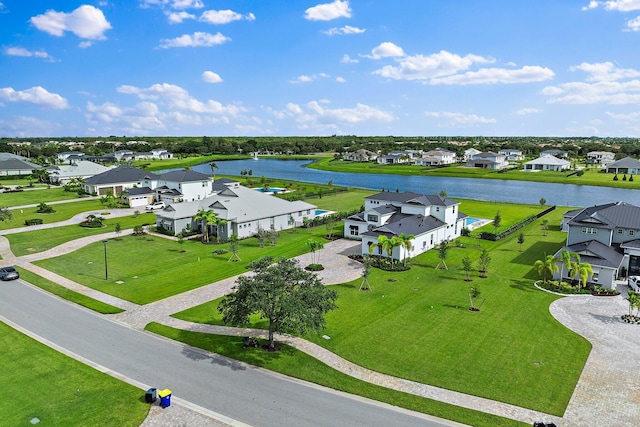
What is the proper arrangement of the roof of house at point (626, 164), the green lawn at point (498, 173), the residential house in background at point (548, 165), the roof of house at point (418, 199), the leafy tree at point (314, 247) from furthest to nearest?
the residential house in background at point (548, 165), the roof of house at point (626, 164), the green lawn at point (498, 173), the roof of house at point (418, 199), the leafy tree at point (314, 247)

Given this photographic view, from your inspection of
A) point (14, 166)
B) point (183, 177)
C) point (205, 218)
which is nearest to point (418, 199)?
point (205, 218)

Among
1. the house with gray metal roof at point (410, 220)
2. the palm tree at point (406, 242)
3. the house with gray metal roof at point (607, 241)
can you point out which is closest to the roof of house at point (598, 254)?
the house with gray metal roof at point (607, 241)

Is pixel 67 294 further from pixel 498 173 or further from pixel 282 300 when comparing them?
pixel 498 173

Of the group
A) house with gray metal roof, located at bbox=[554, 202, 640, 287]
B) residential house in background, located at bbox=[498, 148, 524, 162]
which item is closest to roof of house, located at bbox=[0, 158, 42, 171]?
house with gray metal roof, located at bbox=[554, 202, 640, 287]

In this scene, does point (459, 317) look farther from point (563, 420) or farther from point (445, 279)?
point (563, 420)

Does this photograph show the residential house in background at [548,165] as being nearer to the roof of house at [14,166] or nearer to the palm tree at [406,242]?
the palm tree at [406,242]

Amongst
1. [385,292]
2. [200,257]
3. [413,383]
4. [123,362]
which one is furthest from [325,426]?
[200,257]

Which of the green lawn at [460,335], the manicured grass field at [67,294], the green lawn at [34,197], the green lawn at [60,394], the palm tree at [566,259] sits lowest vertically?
the green lawn at [460,335]
